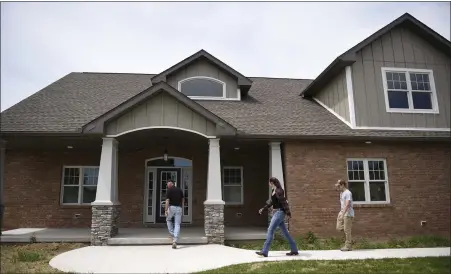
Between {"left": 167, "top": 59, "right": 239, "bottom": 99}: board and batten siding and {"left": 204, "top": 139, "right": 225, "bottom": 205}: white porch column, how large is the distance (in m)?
4.30

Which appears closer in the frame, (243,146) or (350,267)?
(350,267)

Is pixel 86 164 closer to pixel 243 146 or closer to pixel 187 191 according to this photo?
pixel 187 191

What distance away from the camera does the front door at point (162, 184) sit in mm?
12977

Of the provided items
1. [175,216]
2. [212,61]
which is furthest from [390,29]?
[175,216]

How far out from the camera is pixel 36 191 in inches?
497

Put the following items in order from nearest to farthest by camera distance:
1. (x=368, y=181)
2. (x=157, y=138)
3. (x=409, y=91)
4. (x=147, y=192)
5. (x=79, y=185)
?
(x=368, y=181) < (x=157, y=138) < (x=409, y=91) < (x=79, y=185) < (x=147, y=192)

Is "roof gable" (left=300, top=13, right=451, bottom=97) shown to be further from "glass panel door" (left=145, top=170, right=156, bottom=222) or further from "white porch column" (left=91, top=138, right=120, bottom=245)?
"white porch column" (left=91, top=138, right=120, bottom=245)

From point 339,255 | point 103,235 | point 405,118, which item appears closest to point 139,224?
point 103,235

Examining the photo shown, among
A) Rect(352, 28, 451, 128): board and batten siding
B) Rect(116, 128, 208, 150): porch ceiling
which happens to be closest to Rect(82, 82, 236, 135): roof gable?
Rect(116, 128, 208, 150): porch ceiling

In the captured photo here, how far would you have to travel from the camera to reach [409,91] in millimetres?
12102

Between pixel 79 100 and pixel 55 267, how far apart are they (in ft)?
26.2

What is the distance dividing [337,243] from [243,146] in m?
4.50

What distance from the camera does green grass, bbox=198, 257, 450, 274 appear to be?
21.9ft

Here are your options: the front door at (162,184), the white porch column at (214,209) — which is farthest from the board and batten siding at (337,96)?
the front door at (162,184)
